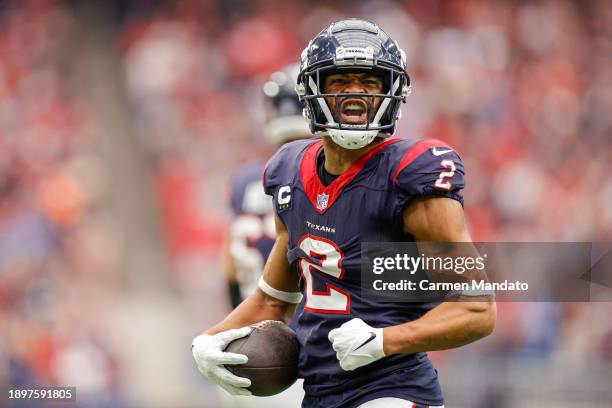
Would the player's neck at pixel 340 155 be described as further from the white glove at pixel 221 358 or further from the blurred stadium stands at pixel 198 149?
the blurred stadium stands at pixel 198 149

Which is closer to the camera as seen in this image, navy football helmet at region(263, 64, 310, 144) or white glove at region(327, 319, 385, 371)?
white glove at region(327, 319, 385, 371)

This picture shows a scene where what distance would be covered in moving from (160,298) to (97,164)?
70.7 inches

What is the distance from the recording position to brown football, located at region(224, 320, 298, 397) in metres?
3.17

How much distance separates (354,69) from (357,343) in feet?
2.81

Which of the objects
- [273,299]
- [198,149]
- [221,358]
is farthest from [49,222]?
[221,358]

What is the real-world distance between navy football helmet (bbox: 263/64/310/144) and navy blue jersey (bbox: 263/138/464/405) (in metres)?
1.81

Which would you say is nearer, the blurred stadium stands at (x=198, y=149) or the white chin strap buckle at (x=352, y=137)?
the white chin strap buckle at (x=352, y=137)

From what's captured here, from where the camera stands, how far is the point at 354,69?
3.08m

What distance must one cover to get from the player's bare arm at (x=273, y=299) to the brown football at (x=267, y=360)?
200mm

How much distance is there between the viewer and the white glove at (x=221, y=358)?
316cm

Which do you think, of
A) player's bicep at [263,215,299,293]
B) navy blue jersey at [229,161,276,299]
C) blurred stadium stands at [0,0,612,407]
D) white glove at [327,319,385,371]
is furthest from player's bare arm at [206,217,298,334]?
blurred stadium stands at [0,0,612,407]

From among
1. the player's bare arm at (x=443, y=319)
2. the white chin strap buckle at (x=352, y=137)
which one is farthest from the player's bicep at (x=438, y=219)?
the white chin strap buckle at (x=352, y=137)

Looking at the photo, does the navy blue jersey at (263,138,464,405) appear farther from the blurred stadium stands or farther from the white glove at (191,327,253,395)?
the blurred stadium stands

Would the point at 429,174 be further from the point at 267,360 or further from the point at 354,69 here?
the point at 267,360
